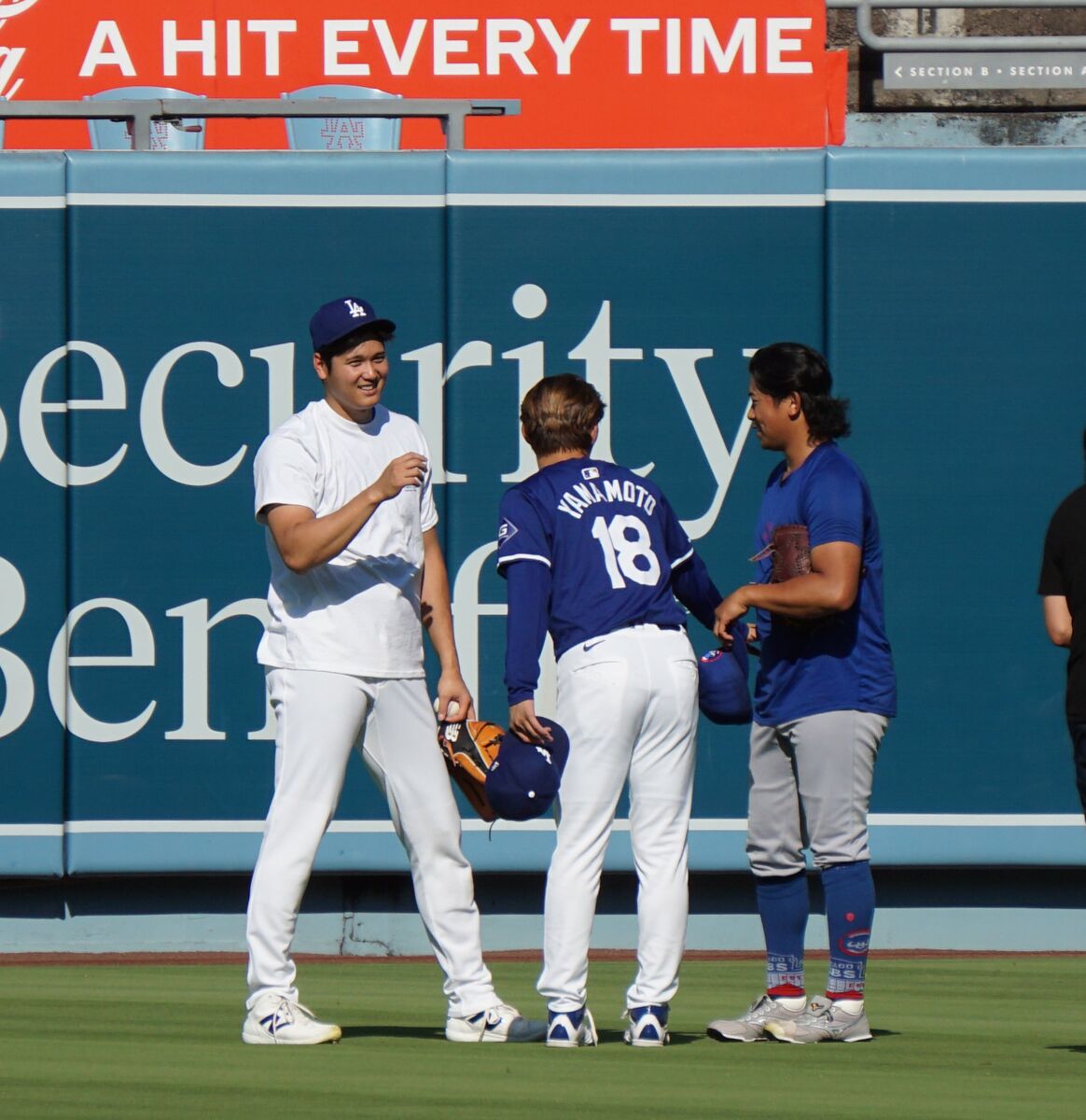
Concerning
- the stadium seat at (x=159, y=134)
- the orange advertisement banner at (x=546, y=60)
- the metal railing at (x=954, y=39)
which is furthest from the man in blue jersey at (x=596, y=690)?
the metal railing at (x=954, y=39)

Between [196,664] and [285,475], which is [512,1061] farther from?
[196,664]

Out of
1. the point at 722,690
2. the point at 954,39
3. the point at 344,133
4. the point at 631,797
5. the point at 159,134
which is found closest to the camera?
the point at 631,797

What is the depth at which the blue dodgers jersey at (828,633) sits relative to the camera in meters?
5.22

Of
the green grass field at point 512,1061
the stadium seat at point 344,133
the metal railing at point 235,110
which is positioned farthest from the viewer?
the stadium seat at point 344,133

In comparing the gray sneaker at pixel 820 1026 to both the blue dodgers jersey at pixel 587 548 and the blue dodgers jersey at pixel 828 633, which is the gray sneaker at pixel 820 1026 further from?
the blue dodgers jersey at pixel 587 548

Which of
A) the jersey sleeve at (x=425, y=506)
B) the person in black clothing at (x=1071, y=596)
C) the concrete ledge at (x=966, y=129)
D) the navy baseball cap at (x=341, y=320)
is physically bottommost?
the person in black clothing at (x=1071, y=596)

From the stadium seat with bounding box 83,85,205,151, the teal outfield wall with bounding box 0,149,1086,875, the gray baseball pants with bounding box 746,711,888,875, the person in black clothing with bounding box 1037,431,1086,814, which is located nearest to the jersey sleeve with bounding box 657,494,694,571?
the gray baseball pants with bounding box 746,711,888,875

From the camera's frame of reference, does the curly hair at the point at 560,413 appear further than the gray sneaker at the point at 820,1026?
No

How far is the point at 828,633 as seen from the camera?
5.26 meters

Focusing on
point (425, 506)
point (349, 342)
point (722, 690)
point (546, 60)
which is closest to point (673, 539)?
point (722, 690)

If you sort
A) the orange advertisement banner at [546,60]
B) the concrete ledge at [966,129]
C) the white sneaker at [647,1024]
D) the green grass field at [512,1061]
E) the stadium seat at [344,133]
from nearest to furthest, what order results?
the green grass field at [512,1061] → the white sneaker at [647,1024] → the stadium seat at [344,133] → the orange advertisement banner at [546,60] → the concrete ledge at [966,129]

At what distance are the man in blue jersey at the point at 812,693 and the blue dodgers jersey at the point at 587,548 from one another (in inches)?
8.9

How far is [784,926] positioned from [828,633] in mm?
798

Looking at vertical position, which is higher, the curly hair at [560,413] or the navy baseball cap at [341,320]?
the navy baseball cap at [341,320]
